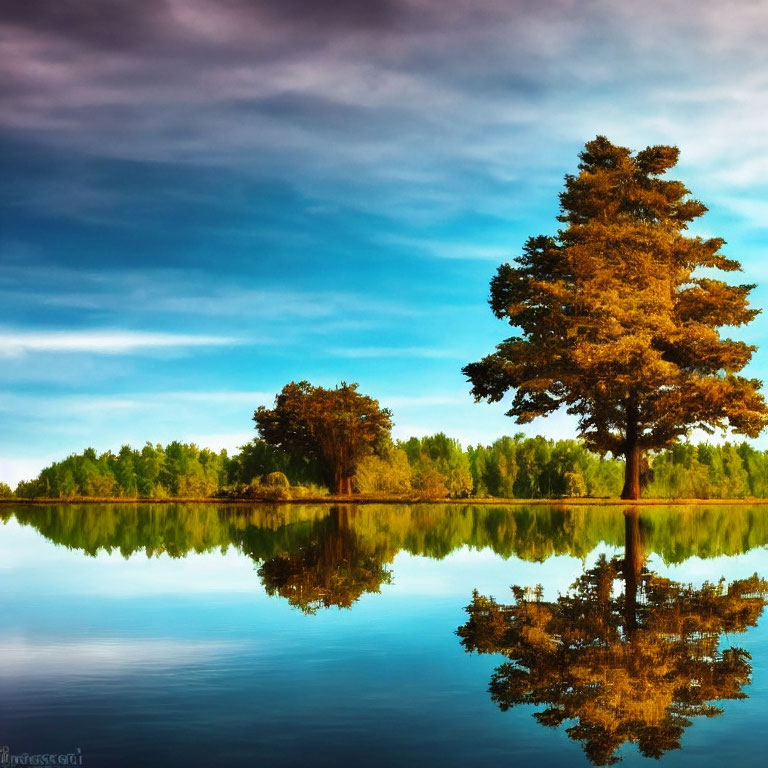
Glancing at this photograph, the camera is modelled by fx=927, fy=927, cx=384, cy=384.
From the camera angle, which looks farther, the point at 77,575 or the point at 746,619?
the point at 77,575

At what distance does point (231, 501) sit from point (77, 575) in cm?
3402

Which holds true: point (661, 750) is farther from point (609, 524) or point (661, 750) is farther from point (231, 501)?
point (231, 501)

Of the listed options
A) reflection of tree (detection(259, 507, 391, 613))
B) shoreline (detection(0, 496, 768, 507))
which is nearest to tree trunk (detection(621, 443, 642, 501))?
shoreline (detection(0, 496, 768, 507))

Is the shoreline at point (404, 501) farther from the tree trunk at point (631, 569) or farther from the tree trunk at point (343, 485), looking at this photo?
the tree trunk at point (631, 569)

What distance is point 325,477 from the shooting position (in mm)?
56188

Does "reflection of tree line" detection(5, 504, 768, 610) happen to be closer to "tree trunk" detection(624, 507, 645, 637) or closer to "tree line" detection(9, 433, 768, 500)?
"tree trunk" detection(624, 507, 645, 637)

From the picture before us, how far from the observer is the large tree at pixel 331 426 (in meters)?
54.2

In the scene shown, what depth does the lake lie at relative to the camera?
5.29m

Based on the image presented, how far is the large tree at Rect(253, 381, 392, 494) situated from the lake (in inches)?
1511

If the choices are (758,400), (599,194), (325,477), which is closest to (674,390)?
(758,400)

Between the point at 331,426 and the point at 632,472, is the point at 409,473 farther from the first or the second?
the point at 632,472

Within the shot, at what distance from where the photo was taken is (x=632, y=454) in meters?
41.0

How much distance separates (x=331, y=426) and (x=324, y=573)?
4115cm

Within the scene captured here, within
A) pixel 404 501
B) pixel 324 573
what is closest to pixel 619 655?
pixel 324 573
